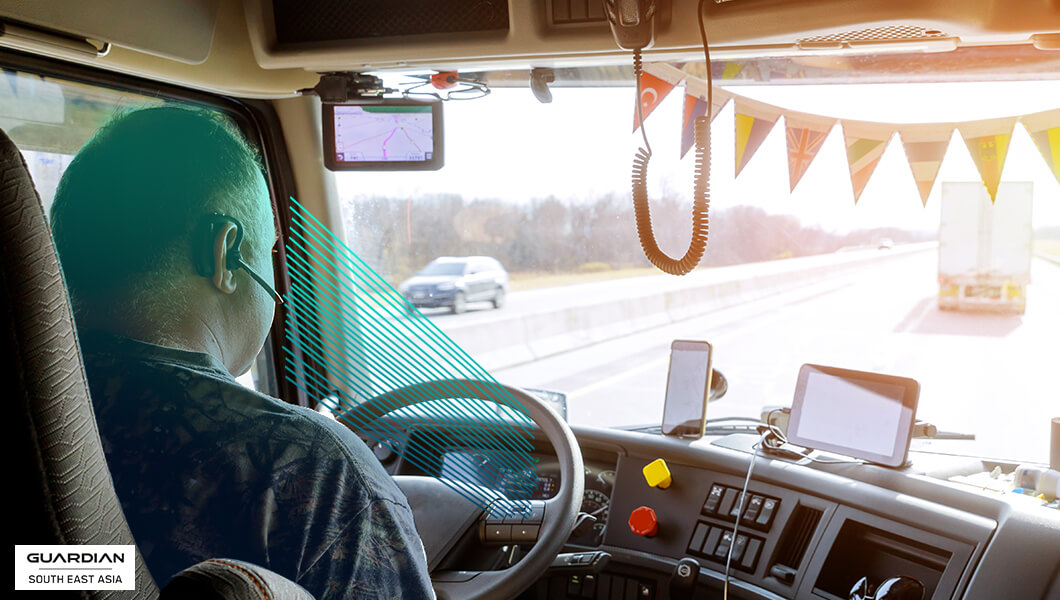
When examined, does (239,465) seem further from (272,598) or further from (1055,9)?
(1055,9)

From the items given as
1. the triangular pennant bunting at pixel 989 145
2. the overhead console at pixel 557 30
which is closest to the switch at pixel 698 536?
the overhead console at pixel 557 30

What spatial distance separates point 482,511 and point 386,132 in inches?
47.7

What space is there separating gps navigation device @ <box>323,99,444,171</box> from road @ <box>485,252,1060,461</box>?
101 cm

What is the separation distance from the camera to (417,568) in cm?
109

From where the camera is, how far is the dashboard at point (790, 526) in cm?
187

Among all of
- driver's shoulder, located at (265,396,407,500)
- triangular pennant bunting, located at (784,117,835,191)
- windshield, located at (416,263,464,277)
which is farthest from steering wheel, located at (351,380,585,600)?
windshield, located at (416,263,464,277)

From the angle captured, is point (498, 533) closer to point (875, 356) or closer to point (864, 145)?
point (864, 145)

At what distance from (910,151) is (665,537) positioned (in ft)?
5.51

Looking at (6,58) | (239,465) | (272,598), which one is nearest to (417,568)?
(239,465)

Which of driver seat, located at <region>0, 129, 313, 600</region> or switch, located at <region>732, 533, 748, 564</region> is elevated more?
driver seat, located at <region>0, 129, 313, 600</region>

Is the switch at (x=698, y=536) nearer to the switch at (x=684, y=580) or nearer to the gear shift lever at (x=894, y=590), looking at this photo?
the switch at (x=684, y=580)

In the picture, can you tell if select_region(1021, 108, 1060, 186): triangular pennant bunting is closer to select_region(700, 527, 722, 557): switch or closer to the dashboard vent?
the dashboard vent

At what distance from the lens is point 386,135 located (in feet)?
8.78

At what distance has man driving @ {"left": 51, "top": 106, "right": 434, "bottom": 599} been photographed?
3.31ft
